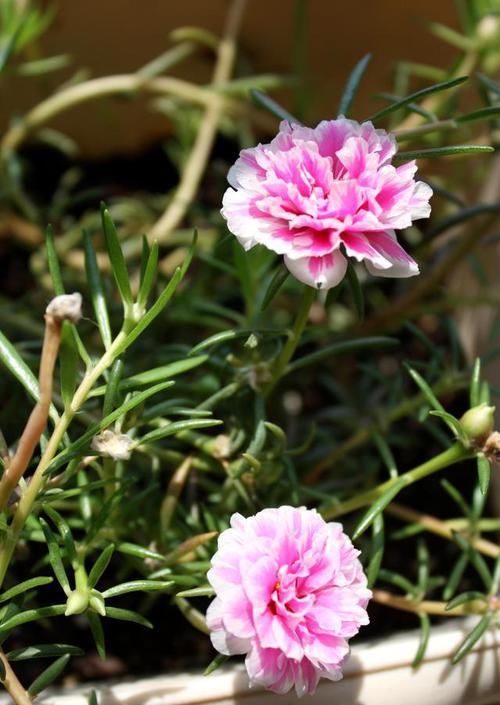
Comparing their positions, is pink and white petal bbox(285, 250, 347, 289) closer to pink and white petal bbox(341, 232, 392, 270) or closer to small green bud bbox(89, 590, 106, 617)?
pink and white petal bbox(341, 232, 392, 270)

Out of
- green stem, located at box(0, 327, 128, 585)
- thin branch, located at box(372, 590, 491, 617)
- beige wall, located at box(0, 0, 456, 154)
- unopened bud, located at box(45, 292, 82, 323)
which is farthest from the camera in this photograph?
beige wall, located at box(0, 0, 456, 154)

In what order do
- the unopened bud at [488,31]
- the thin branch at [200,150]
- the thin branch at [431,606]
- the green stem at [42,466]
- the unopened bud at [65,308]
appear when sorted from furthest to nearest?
1. the thin branch at [200,150]
2. the unopened bud at [488,31]
3. the thin branch at [431,606]
4. the green stem at [42,466]
5. the unopened bud at [65,308]

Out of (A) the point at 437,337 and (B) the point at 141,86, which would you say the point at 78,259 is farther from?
(A) the point at 437,337

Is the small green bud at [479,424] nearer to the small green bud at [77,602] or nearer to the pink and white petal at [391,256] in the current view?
the pink and white petal at [391,256]

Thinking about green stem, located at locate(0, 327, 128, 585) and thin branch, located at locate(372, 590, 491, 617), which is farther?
→ thin branch, located at locate(372, 590, 491, 617)

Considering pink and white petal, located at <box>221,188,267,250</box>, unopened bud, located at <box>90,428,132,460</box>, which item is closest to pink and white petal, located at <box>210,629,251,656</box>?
unopened bud, located at <box>90,428,132,460</box>

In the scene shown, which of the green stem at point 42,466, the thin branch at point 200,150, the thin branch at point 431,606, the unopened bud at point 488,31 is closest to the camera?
the green stem at point 42,466

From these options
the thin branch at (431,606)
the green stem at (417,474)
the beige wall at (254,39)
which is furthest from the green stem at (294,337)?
the beige wall at (254,39)
